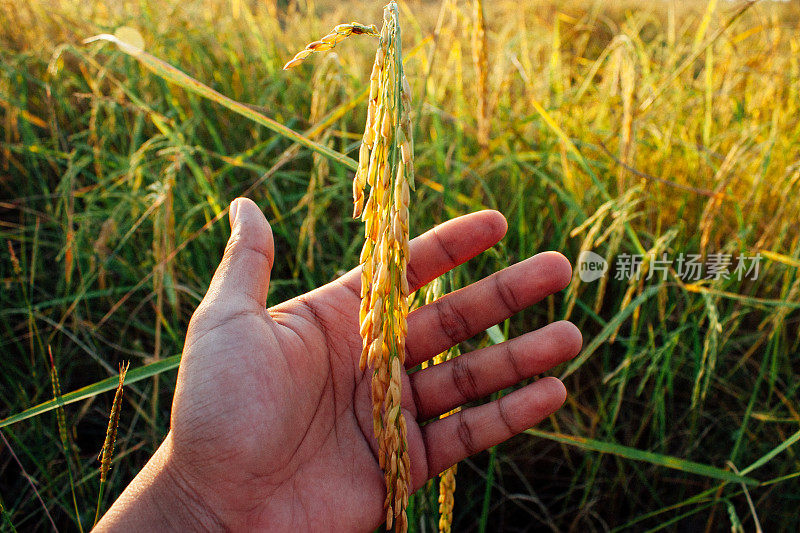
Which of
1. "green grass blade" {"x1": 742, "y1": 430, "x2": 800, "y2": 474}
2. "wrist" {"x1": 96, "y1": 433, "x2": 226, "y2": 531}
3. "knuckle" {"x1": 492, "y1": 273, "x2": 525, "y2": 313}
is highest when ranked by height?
"knuckle" {"x1": 492, "y1": 273, "x2": 525, "y2": 313}

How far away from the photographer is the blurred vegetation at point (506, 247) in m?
1.70

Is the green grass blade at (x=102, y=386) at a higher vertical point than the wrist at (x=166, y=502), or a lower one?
higher

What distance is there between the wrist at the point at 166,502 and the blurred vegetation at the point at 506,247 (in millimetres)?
252

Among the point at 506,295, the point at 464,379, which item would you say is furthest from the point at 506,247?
the point at 464,379

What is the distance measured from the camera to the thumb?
1305 mm

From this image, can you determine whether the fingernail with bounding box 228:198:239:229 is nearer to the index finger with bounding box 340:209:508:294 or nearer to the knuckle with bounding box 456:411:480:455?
the index finger with bounding box 340:209:508:294

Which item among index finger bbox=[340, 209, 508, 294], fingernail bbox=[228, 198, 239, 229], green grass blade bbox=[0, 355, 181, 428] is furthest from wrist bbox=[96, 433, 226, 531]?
index finger bbox=[340, 209, 508, 294]

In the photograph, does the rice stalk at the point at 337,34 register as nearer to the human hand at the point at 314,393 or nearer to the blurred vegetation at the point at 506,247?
the human hand at the point at 314,393

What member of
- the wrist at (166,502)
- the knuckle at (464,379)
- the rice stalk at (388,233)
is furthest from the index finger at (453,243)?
the wrist at (166,502)

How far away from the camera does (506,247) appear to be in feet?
7.02

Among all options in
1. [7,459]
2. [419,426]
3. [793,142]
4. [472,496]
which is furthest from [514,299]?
[7,459]

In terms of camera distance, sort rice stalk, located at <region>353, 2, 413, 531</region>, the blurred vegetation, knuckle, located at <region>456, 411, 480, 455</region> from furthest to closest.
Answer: the blurred vegetation
knuckle, located at <region>456, 411, 480, 455</region>
rice stalk, located at <region>353, 2, 413, 531</region>

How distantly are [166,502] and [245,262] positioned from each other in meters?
0.55

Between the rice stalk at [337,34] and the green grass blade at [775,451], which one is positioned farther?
the green grass blade at [775,451]
